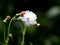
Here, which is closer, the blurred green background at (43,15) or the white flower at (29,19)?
the white flower at (29,19)

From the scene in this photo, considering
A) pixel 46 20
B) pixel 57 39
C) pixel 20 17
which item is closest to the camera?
pixel 20 17

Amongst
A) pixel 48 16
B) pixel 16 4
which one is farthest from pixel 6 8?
pixel 48 16

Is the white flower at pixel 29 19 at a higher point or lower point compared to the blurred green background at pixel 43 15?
higher

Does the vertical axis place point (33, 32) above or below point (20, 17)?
below

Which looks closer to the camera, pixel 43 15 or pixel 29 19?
pixel 29 19

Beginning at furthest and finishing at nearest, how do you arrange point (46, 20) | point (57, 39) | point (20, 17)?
1. point (46, 20)
2. point (57, 39)
3. point (20, 17)

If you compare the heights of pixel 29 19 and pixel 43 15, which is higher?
pixel 29 19

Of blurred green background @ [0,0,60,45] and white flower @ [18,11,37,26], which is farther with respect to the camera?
blurred green background @ [0,0,60,45]

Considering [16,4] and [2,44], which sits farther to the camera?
[16,4]

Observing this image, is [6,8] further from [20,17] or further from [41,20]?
[20,17]

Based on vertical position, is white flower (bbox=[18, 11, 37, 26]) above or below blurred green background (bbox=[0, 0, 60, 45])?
above
